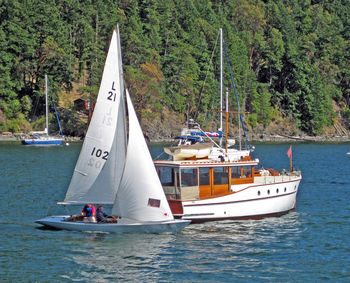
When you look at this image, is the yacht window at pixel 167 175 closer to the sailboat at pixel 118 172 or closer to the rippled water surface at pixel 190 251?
the rippled water surface at pixel 190 251

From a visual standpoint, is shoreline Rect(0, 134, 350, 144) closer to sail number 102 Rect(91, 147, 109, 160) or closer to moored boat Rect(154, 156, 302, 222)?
moored boat Rect(154, 156, 302, 222)

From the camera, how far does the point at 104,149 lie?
2909 centimetres

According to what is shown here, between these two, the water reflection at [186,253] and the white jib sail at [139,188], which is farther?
the white jib sail at [139,188]

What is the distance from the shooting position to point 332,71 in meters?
173

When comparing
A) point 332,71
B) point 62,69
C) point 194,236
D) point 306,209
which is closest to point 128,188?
point 194,236

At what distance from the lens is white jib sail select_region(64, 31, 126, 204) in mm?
28750

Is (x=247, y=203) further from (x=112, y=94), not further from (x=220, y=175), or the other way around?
(x=112, y=94)

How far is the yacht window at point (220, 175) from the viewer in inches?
1347

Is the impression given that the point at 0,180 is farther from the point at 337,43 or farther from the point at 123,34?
the point at 337,43

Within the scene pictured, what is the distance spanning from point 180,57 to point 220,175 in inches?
3945

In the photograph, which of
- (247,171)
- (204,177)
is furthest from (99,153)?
(247,171)

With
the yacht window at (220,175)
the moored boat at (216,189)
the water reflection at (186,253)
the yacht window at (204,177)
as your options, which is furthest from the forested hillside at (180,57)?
the water reflection at (186,253)

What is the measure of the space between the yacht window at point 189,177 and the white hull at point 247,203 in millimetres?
1302

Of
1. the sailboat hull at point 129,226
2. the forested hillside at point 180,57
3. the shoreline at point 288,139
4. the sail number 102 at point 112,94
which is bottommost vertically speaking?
the sailboat hull at point 129,226
